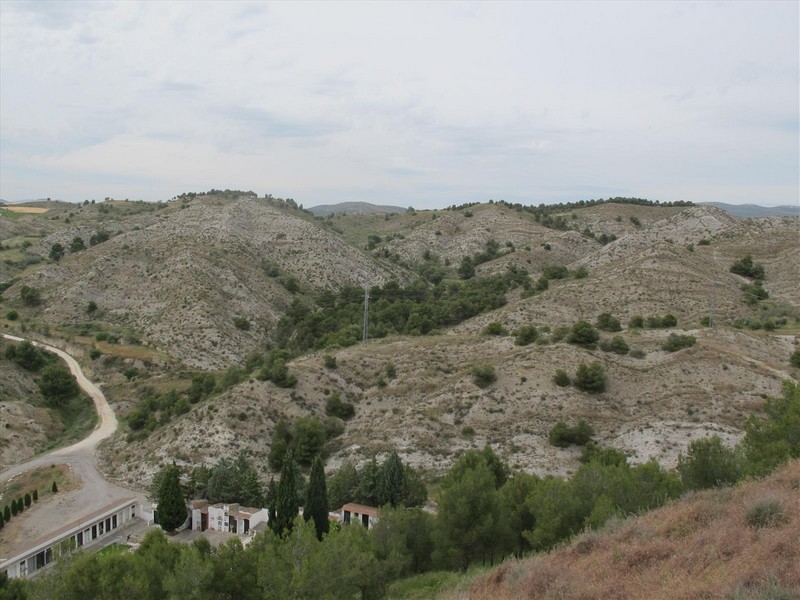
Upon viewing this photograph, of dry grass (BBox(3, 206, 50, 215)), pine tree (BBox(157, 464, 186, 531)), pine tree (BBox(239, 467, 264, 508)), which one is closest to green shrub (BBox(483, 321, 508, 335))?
pine tree (BBox(239, 467, 264, 508))

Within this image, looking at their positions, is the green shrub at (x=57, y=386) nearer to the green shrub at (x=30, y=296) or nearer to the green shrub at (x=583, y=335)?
the green shrub at (x=30, y=296)

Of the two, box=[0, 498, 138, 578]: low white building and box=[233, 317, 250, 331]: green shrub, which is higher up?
box=[233, 317, 250, 331]: green shrub

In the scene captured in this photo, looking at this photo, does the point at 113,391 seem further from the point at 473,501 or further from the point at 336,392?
the point at 473,501

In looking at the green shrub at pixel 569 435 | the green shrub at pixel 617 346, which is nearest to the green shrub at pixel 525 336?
the green shrub at pixel 617 346

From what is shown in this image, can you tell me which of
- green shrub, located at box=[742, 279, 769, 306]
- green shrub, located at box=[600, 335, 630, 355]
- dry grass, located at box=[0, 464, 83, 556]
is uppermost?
green shrub, located at box=[742, 279, 769, 306]

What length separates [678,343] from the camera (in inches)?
1642

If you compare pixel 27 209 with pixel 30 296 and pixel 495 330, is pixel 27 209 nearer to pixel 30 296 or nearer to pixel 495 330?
pixel 30 296

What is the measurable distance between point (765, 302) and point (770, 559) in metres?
55.1

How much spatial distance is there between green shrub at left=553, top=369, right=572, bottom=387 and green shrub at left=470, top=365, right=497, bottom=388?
3.91m

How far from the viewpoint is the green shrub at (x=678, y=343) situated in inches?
1638

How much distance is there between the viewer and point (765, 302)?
57594mm

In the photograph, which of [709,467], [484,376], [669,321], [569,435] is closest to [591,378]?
[569,435]

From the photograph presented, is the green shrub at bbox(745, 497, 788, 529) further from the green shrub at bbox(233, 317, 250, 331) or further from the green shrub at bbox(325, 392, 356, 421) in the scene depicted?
the green shrub at bbox(233, 317, 250, 331)

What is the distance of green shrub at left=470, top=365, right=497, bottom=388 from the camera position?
40.1 metres
